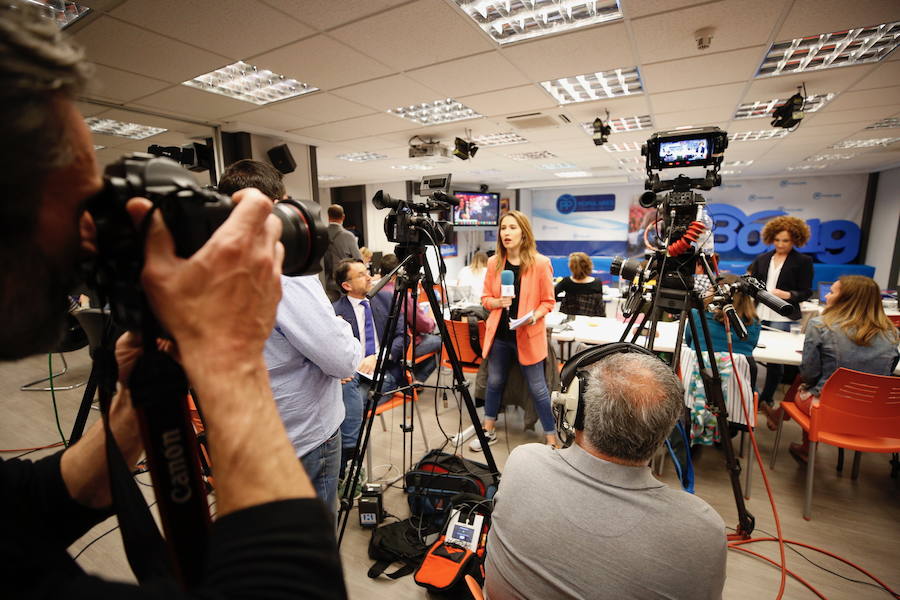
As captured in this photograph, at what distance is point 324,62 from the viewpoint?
109 inches

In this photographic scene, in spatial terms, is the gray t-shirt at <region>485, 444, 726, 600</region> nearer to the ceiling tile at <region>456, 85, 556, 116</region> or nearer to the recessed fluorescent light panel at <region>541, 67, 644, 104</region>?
the recessed fluorescent light panel at <region>541, 67, 644, 104</region>

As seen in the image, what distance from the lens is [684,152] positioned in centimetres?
194

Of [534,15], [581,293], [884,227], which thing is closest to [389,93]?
[534,15]

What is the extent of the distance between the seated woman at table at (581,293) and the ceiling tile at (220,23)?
3364 millimetres

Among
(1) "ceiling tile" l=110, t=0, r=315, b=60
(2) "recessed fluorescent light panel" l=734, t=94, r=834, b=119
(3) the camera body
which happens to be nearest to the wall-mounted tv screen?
(2) "recessed fluorescent light panel" l=734, t=94, r=834, b=119

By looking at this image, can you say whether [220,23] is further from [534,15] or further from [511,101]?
[511,101]

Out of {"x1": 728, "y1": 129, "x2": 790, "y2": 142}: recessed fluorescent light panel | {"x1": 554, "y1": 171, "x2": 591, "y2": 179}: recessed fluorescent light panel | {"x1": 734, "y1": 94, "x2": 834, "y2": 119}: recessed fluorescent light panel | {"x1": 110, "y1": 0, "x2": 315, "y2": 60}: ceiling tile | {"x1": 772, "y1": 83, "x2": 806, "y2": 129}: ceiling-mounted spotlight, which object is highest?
{"x1": 554, "y1": 171, "x2": 591, "y2": 179}: recessed fluorescent light panel

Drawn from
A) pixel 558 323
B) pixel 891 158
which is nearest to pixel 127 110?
pixel 558 323

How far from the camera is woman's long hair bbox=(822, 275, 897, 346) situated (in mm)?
2363

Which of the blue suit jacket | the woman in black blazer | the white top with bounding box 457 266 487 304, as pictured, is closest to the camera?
the blue suit jacket

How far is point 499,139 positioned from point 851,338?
4.39m

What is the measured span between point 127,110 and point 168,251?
14.4ft

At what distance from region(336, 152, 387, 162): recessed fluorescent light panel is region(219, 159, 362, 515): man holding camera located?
5.43 meters

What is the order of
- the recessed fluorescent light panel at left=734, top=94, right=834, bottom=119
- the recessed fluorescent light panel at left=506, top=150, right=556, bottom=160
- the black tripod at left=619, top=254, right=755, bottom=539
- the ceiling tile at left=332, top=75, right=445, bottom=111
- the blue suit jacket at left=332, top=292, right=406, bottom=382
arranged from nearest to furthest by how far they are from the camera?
the black tripod at left=619, top=254, right=755, bottom=539 < the blue suit jacket at left=332, top=292, right=406, bottom=382 < the ceiling tile at left=332, top=75, right=445, bottom=111 < the recessed fluorescent light panel at left=734, top=94, right=834, bottom=119 < the recessed fluorescent light panel at left=506, top=150, right=556, bottom=160
